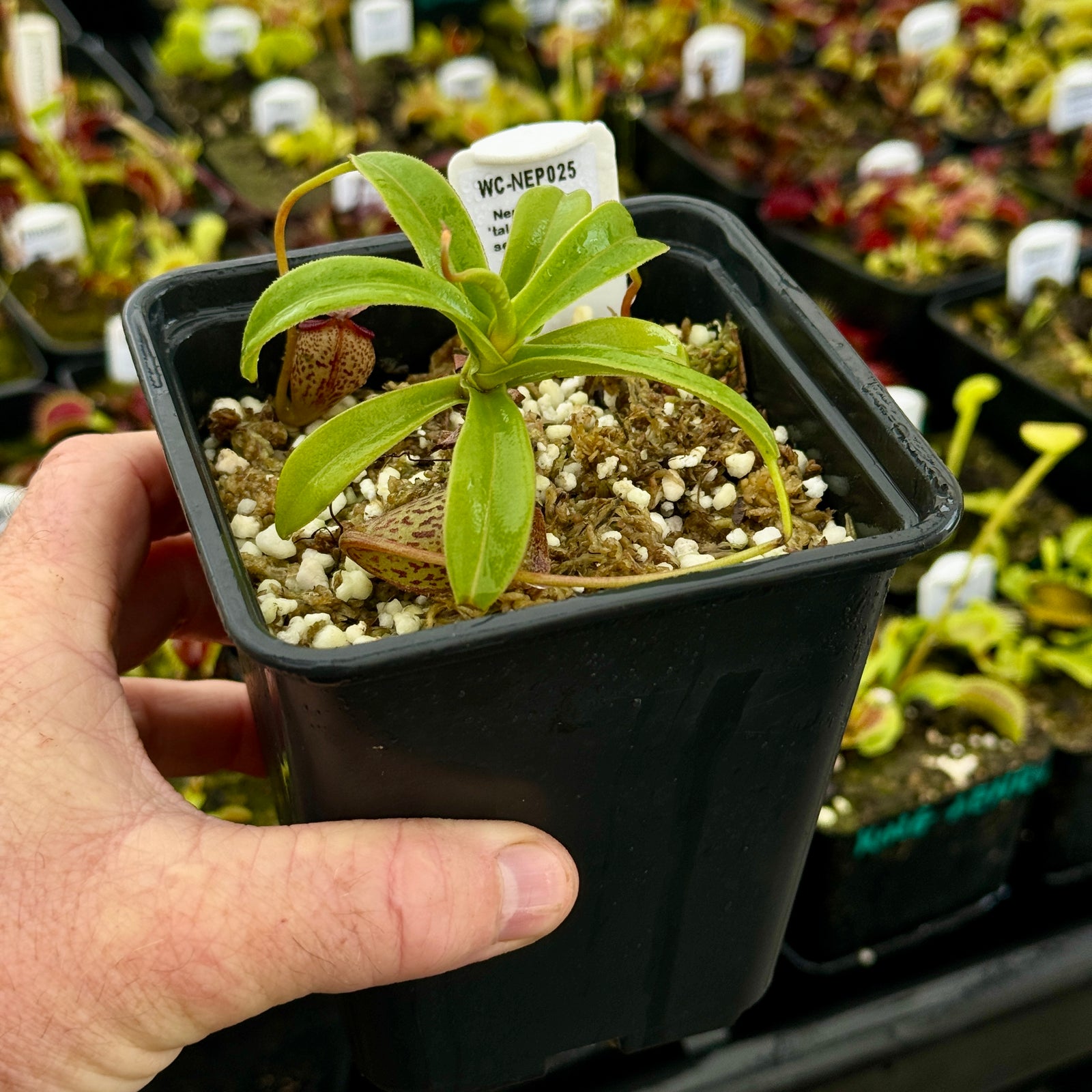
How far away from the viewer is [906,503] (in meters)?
0.63

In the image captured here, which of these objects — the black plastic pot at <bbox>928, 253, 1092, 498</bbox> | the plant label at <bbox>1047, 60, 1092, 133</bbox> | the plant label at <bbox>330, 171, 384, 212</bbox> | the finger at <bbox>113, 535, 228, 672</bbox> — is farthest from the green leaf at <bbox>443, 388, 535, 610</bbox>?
the plant label at <bbox>1047, 60, 1092, 133</bbox>

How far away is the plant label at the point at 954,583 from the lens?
1.32 m

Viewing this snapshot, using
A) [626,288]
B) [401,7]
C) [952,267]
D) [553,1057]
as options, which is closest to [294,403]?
[626,288]

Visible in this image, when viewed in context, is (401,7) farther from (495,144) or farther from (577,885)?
(577,885)

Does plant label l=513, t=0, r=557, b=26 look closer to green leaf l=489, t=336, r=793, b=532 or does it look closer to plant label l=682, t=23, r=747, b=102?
plant label l=682, t=23, r=747, b=102

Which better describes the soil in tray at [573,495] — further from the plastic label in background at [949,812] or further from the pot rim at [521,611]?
the plastic label in background at [949,812]

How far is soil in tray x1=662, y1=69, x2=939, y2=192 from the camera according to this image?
6.77ft

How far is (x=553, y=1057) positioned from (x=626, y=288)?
511 millimetres

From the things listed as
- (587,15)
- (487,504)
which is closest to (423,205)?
(487,504)

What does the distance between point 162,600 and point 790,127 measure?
1544 mm

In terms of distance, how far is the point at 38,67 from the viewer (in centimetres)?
182

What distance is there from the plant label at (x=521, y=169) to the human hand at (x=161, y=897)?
14.1 inches

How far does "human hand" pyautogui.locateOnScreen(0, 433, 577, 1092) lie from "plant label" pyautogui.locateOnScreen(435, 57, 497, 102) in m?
1.77

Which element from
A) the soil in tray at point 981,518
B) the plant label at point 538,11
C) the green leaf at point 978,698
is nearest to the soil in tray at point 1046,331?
the soil in tray at point 981,518
